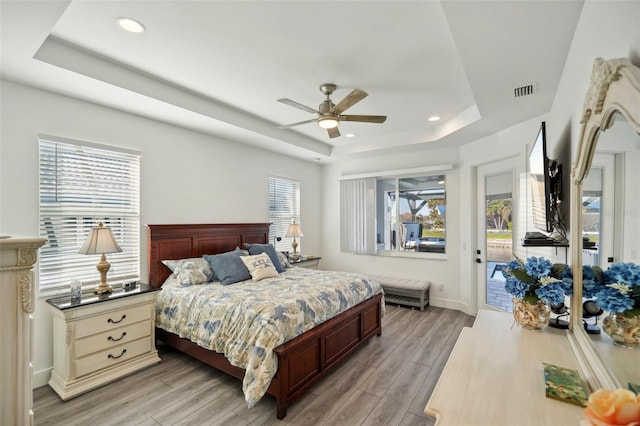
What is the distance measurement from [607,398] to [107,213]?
384cm

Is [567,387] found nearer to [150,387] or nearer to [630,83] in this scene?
[630,83]

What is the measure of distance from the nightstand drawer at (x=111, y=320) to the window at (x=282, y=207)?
2552 millimetres

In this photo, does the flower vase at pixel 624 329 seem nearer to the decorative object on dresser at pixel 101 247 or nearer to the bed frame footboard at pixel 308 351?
the bed frame footboard at pixel 308 351

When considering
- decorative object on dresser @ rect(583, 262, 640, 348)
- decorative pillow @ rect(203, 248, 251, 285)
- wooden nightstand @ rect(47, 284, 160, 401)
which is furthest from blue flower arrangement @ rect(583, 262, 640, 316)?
wooden nightstand @ rect(47, 284, 160, 401)

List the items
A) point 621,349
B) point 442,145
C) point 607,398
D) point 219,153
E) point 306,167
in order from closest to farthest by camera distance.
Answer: point 607,398 < point 621,349 < point 219,153 < point 442,145 < point 306,167

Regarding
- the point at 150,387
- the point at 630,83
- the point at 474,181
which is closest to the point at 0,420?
the point at 150,387

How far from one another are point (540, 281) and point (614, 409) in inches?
47.7

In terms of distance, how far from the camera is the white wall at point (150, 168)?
2547 mm

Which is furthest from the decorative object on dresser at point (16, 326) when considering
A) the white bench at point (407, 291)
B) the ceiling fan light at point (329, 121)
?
the white bench at point (407, 291)

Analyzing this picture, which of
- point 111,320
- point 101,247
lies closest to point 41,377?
point 111,320

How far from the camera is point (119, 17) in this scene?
2002 millimetres

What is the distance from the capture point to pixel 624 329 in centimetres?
106

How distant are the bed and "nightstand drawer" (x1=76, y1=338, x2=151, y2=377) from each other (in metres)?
0.29

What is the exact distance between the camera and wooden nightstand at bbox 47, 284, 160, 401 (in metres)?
2.47
